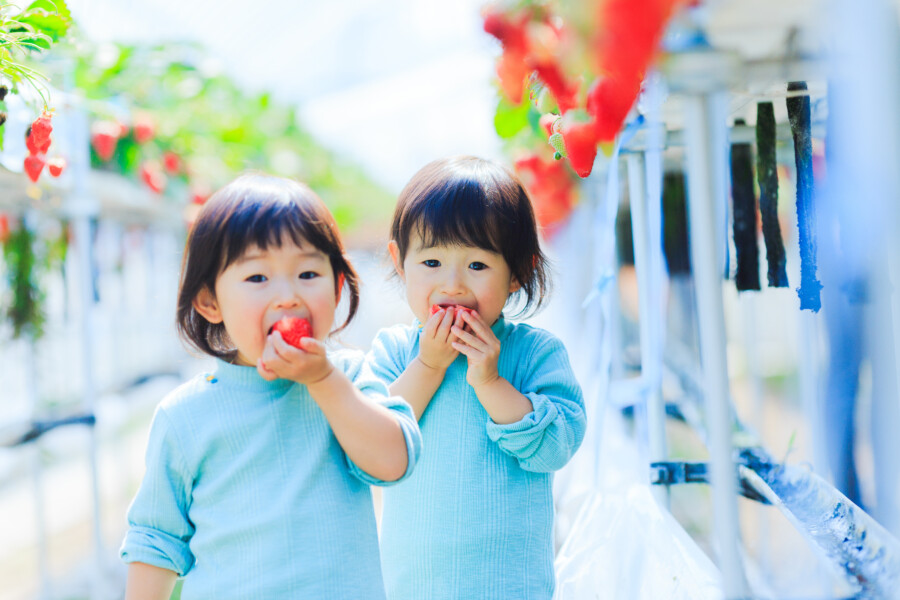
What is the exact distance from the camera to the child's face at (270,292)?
3.53 ft

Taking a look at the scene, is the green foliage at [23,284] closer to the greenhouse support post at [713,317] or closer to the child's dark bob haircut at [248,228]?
the child's dark bob haircut at [248,228]

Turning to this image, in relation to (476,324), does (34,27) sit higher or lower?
higher

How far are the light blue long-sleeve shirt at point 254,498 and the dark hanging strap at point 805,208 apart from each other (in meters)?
0.76

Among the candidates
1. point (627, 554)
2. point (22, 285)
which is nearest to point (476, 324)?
point (627, 554)

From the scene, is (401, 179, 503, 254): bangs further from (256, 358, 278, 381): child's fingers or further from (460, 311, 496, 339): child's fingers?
(256, 358, 278, 381): child's fingers

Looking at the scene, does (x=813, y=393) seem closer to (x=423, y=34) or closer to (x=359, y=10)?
(x=359, y=10)

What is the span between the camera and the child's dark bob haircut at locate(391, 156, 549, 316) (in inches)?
51.4

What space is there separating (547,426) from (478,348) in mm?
171

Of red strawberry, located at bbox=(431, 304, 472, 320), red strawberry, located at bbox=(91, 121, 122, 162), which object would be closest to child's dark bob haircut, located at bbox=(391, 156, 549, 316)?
red strawberry, located at bbox=(431, 304, 472, 320)

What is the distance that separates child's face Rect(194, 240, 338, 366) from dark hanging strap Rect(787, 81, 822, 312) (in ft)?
2.80

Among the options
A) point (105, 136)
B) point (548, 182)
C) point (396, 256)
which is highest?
point (105, 136)

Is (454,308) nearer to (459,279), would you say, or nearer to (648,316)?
(459,279)

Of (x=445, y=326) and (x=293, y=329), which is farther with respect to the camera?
Answer: (x=445, y=326)

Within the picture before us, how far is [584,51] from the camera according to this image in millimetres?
Answer: 627
